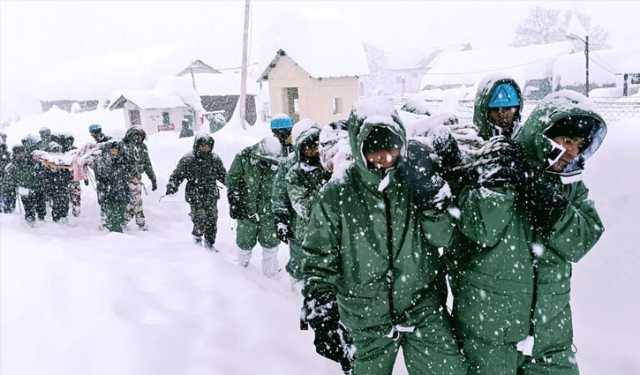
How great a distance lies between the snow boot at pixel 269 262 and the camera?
239 inches

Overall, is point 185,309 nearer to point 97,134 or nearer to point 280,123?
point 280,123

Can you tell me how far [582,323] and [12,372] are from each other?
417 cm

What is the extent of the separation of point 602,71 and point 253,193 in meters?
29.6

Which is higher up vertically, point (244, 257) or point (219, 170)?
point (219, 170)

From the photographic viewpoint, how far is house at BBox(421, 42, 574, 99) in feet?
123

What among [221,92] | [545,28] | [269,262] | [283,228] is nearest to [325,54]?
[221,92]

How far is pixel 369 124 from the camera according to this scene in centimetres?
224

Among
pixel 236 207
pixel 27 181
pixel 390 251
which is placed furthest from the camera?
pixel 27 181

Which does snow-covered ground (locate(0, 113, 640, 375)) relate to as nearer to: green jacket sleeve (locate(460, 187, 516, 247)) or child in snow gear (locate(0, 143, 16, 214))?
green jacket sleeve (locate(460, 187, 516, 247))

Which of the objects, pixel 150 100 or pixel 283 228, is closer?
pixel 283 228

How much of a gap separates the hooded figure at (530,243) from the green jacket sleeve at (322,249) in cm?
60

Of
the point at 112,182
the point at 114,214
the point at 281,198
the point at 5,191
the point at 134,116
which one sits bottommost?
the point at 114,214

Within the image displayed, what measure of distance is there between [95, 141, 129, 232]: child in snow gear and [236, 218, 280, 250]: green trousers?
337cm

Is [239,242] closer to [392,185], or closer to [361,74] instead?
[392,185]
